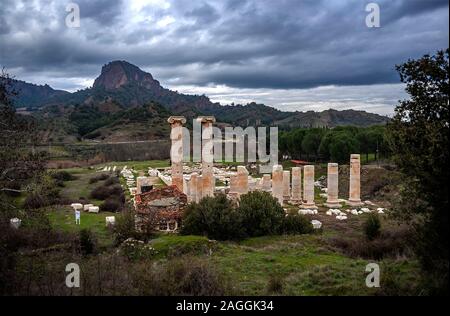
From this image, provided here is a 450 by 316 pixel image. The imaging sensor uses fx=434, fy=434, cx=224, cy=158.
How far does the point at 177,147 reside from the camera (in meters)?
24.8

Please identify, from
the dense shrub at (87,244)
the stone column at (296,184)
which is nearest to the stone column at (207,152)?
the stone column at (296,184)

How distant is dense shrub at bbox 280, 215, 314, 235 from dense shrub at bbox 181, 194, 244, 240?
7.72 feet

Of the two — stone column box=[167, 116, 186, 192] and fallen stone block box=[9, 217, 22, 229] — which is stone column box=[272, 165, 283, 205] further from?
fallen stone block box=[9, 217, 22, 229]

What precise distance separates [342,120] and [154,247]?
6358 inches

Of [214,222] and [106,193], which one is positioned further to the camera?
[106,193]

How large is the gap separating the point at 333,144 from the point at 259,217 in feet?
107

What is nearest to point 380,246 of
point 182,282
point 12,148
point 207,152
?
point 182,282

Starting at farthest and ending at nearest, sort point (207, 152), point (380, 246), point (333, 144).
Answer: point (333, 144), point (207, 152), point (380, 246)

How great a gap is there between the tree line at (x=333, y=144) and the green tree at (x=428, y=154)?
116ft

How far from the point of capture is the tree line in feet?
161

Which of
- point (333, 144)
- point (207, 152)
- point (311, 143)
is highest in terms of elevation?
point (207, 152)

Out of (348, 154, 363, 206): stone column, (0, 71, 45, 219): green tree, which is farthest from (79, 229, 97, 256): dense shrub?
(348, 154, 363, 206): stone column

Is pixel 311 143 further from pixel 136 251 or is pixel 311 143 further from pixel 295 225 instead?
pixel 136 251

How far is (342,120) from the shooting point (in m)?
168
